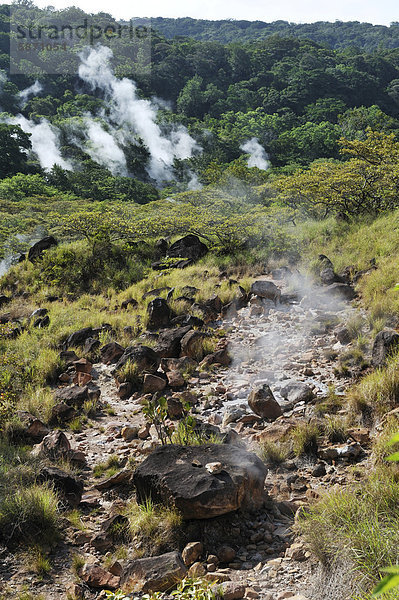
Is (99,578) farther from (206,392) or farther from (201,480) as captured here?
(206,392)

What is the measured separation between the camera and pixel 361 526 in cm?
246

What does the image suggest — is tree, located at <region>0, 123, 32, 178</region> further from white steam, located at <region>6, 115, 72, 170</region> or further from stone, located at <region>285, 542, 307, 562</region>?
stone, located at <region>285, 542, 307, 562</region>

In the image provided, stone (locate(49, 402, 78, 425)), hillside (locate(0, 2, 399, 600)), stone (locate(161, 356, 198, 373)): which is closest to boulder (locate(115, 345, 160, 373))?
hillside (locate(0, 2, 399, 600))

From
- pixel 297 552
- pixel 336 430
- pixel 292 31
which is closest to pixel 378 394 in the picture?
pixel 336 430

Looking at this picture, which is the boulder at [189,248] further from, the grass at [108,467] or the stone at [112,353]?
the grass at [108,467]

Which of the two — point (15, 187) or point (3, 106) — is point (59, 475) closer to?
point (15, 187)

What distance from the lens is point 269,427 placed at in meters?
4.51

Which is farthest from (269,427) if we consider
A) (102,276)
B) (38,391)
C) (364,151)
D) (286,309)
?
(364,151)

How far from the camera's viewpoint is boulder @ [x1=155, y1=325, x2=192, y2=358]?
7238 mm

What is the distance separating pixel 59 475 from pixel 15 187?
25513 mm

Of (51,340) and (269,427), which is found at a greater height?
(269,427)

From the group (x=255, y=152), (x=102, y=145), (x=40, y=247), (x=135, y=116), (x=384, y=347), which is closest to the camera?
(x=384, y=347)

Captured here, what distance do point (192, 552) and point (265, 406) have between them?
2.23 metres

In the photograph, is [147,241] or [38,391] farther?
[147,241]
